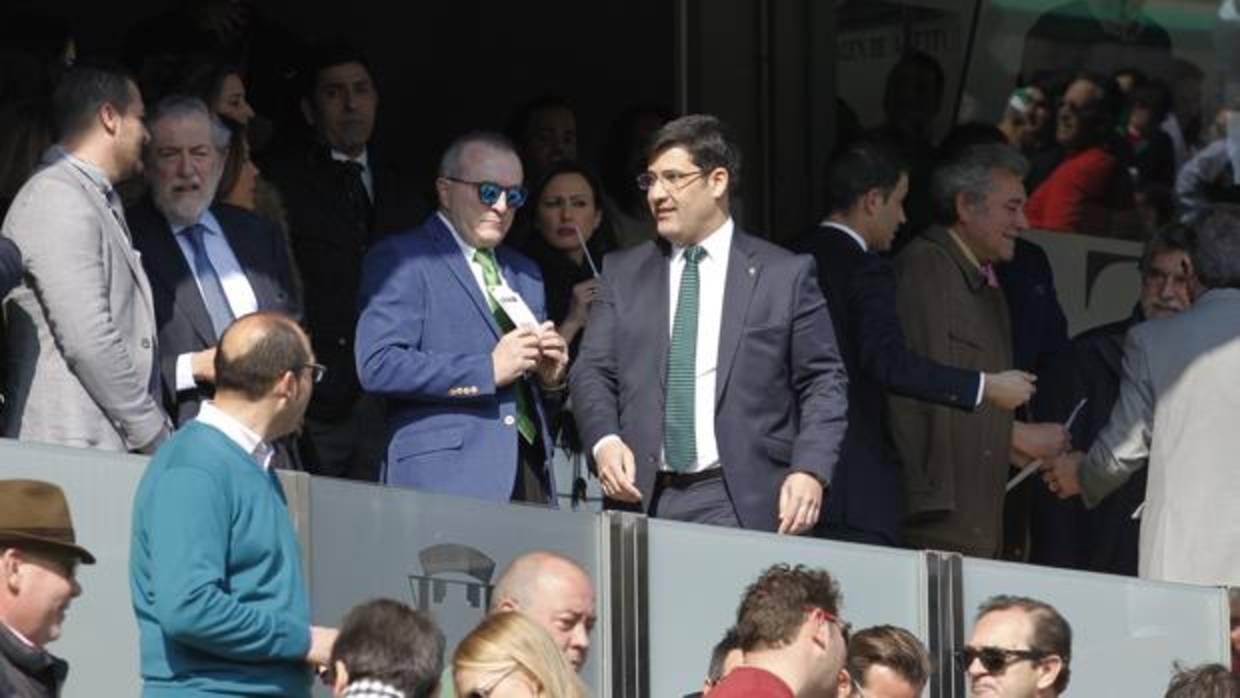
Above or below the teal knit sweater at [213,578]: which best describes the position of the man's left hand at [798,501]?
above

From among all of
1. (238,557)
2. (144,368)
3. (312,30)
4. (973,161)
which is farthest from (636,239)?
(238,557)

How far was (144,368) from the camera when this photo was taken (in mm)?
9195

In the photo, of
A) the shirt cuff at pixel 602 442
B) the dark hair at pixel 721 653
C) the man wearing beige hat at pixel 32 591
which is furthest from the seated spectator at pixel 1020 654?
the man wearing beige hat at pixel 32 591

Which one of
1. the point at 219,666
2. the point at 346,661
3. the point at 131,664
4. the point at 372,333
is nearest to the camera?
the point at 346,661

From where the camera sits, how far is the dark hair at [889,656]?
9336mm

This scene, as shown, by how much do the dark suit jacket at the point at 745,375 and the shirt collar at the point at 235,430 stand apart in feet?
6.93

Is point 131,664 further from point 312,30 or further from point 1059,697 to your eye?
point 312,30

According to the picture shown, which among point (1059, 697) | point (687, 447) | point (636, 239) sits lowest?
point (1059, 697)

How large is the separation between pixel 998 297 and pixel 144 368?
373 centimetres

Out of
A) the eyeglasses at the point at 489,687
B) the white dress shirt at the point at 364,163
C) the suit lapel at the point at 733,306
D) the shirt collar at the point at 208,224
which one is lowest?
the eyeglasses at the point at 489,687

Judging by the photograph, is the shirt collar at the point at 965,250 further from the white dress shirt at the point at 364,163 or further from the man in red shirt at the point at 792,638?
the man in red shirt at the point at 792,638

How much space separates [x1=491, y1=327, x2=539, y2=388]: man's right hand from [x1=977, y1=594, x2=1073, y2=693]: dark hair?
1.50m

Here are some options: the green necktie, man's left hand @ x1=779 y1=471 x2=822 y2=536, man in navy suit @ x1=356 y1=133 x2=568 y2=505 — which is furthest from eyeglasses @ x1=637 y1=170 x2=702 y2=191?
man's left hand @ x1=779 y1=471 x2=822 y2=536

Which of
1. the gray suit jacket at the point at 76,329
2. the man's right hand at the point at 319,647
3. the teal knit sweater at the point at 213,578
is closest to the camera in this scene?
the teal knit sweater at the point at 213,578
